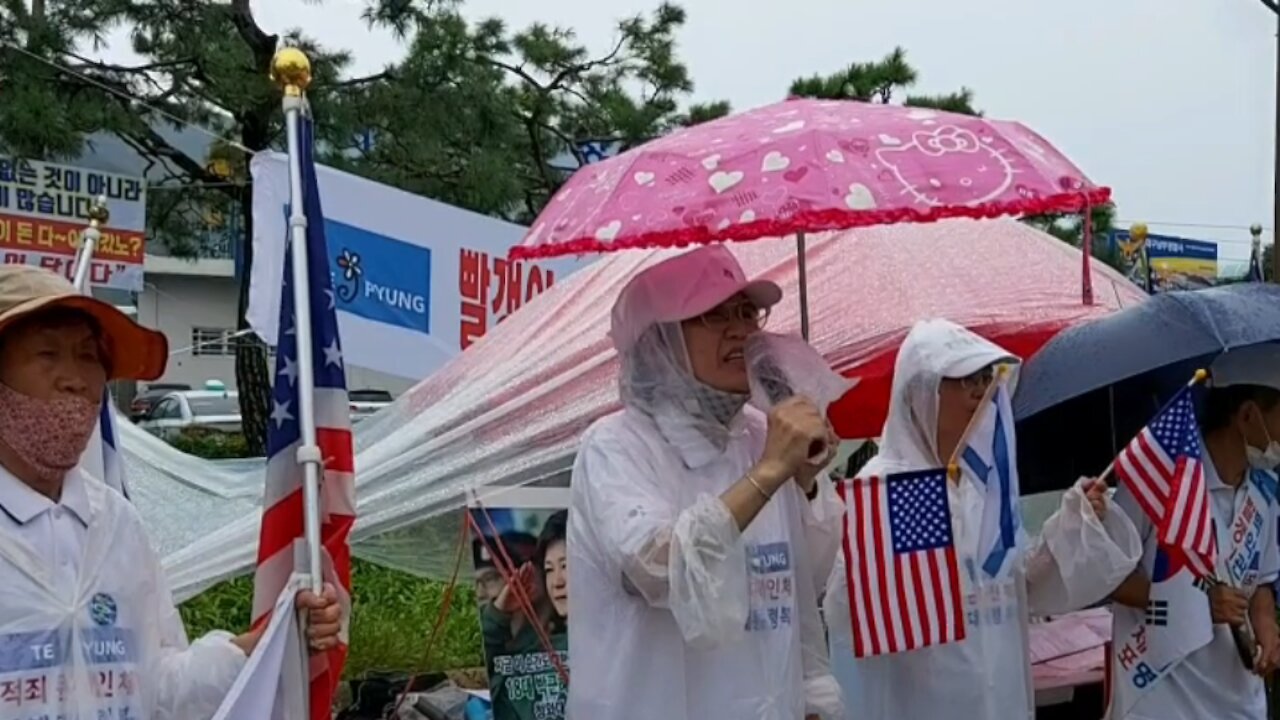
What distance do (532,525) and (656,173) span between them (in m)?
1.74

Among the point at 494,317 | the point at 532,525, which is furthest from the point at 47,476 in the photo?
the point at 494,317

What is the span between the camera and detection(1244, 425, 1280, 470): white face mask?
3.61m

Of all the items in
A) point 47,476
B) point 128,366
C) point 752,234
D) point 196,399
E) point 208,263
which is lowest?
point 47,476

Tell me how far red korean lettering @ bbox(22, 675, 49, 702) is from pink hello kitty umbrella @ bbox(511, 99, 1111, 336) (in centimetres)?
129

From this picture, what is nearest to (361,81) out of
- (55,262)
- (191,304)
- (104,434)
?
(55,262)

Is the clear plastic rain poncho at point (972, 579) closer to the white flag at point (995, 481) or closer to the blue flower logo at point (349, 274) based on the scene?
the white flag at point (995, 481)

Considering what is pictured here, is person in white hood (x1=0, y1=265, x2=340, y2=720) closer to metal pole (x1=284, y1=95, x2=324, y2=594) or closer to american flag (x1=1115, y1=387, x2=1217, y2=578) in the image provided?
metal pole (x1=284, y1=95, x2=324, y2=594)

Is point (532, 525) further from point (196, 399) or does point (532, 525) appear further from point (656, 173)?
point (196, 399)

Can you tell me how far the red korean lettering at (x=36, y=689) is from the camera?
199cm

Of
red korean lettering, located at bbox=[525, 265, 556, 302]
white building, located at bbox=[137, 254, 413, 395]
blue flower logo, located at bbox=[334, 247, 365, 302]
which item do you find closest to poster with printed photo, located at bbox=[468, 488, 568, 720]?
blue flower logo, located at bbox=[334, 247, 365, 302]

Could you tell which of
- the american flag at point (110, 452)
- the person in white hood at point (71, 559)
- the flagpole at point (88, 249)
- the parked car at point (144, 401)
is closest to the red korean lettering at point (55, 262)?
the flagpole at point (88, 249)

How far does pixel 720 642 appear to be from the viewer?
244 centimetres

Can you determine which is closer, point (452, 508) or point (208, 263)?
point (452, 508)

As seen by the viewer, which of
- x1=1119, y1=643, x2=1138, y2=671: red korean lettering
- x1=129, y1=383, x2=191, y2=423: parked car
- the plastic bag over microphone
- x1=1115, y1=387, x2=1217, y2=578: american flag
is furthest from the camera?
x1=129, y1=383, x2=191, y2=423: parked car
